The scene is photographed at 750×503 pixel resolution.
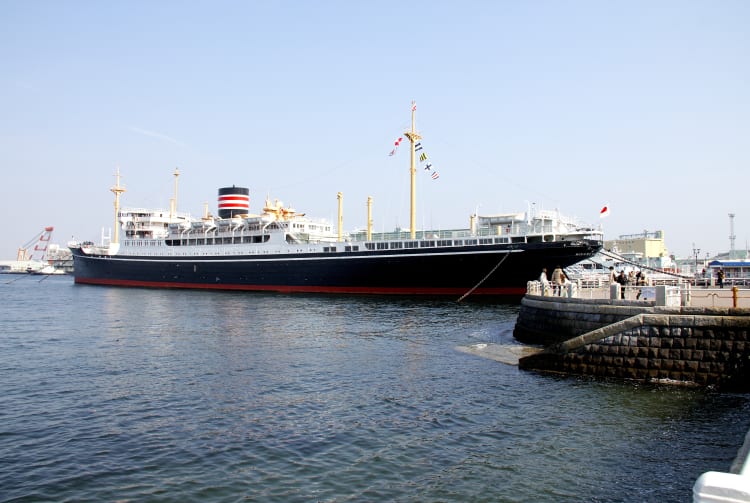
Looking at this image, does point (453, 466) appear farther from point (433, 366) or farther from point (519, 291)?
point (519, 291)

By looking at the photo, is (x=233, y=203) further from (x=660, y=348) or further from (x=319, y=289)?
(x=660, y=348)

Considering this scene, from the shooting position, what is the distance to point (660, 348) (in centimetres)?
1633

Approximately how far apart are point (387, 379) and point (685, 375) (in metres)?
8.76

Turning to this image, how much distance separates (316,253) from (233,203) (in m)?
22.3

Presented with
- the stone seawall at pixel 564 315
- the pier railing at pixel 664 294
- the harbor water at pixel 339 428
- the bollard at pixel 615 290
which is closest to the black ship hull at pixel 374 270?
the pier railing at pixel 664 294

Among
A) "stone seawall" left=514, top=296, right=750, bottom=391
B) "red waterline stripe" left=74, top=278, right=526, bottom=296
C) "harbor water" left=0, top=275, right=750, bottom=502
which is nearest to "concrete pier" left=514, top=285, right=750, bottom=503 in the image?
"stone seawall" left=514, top=296, right=750, bottom=391

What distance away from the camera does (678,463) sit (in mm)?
10227

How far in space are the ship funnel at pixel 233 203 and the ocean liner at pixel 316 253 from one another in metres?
0.14

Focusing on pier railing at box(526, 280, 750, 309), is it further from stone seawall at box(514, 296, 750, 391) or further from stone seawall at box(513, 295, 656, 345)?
stone seawall at box(514, 296, 750, 391)

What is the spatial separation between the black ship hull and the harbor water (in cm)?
2578

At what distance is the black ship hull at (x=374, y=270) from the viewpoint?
48062 millimetres

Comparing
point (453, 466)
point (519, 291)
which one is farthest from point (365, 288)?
point (453, 466)

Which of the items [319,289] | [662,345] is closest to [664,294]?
[662,345]

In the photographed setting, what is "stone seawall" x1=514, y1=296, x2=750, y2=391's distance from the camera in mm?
15336
